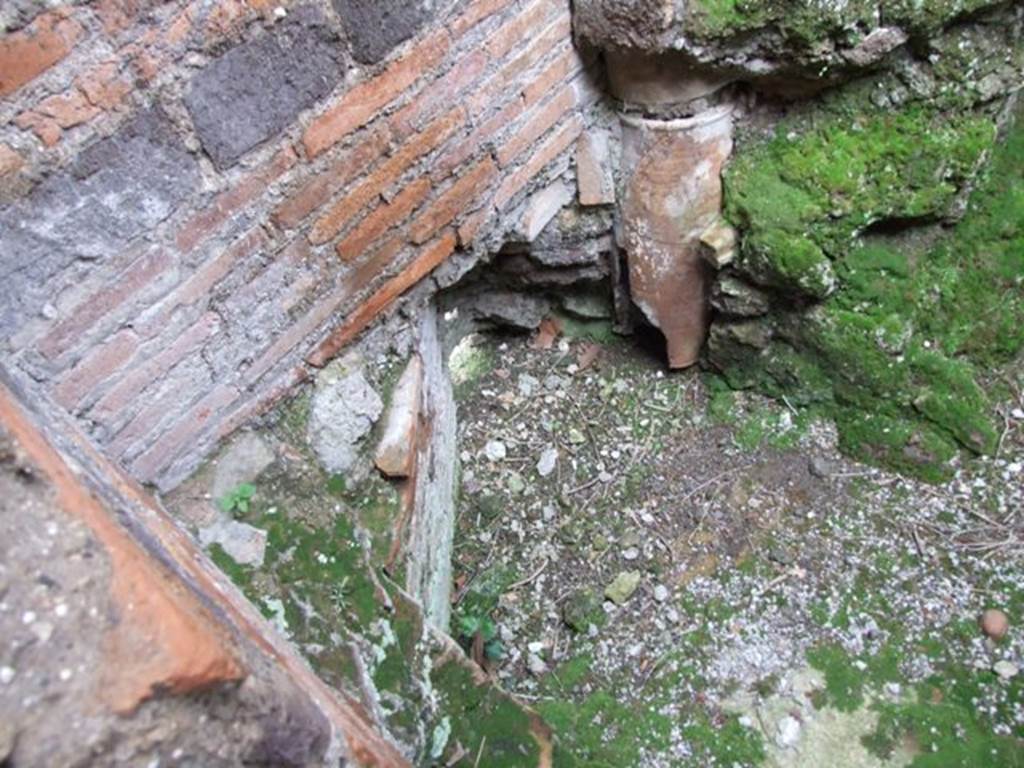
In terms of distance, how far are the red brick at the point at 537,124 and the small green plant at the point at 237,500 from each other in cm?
113

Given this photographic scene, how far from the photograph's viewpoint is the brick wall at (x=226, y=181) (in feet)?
4.63

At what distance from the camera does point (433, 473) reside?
95.3 inches

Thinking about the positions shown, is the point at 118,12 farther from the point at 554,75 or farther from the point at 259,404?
the point at 554,75

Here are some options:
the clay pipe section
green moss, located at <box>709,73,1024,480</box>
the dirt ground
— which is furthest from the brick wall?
the dirt ground

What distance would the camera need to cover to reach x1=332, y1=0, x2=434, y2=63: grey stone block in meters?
1.71

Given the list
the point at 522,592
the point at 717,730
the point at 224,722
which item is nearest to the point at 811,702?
the point at 717,730

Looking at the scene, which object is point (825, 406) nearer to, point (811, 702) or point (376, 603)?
point (811, 702)

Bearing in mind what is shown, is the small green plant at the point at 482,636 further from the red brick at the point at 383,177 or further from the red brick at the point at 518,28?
the red brick at the point at 518,28

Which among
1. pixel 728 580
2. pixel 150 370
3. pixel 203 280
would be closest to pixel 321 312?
pixel 203 280

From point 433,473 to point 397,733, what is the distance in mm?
903

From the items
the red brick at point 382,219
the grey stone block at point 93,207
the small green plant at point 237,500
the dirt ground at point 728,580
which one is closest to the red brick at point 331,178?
the red brick at point 382,219

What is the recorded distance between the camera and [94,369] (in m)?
1.59

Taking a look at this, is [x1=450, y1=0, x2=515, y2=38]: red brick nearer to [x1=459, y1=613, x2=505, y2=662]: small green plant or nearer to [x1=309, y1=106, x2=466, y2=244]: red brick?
[x1=309, y1=106, x2=466, y2=244]: red brick

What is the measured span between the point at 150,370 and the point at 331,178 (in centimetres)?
59
